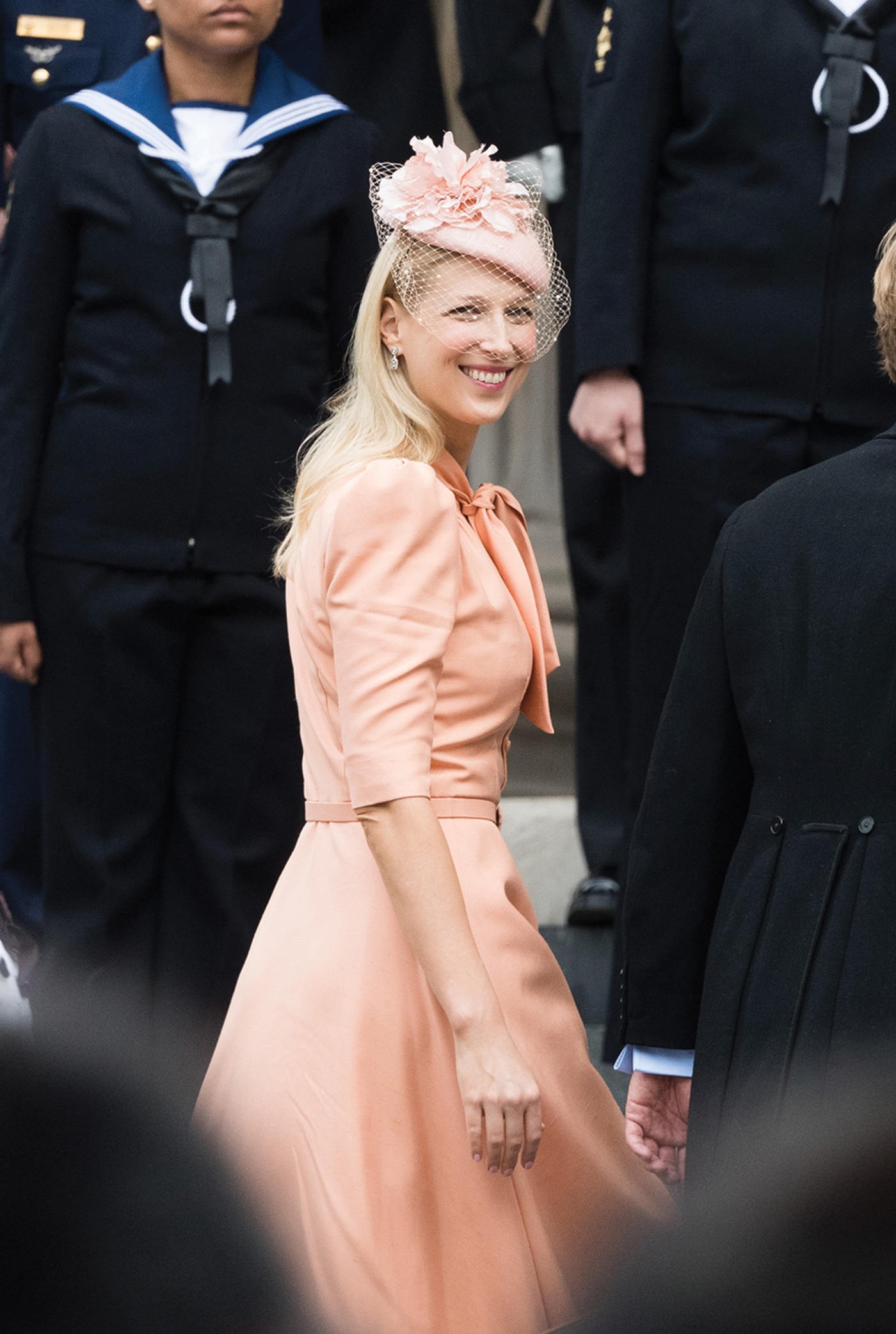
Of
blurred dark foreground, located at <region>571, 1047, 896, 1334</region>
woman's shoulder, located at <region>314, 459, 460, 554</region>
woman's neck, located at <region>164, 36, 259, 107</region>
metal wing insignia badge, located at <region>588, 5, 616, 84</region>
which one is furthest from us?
woman's neck, located at <region>164, 36, 259, 107</region>

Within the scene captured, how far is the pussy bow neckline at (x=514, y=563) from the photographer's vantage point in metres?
2.34

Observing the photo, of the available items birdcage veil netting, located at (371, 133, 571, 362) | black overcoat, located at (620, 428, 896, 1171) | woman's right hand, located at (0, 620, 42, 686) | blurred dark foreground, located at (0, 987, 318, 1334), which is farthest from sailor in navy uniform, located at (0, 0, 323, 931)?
blurred dark foreground, located at (0, 987, 318, 1334)

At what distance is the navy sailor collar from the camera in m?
3.53

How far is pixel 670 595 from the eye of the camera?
3.54m

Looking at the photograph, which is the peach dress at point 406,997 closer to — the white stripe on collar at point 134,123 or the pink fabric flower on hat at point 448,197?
the pink fabric flower on hat at point 448,197

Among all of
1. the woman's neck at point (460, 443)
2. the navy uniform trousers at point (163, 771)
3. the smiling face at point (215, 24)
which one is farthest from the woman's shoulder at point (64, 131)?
the woman's neck at point (460, 443)

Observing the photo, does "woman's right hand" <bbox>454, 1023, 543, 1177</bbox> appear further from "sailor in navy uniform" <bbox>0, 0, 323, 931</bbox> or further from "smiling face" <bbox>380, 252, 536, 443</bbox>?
"sailor in navy uniform" <bbox>0, 0, 323, 931</bbox>

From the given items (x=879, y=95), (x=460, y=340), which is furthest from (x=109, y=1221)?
(x=879, y=95)

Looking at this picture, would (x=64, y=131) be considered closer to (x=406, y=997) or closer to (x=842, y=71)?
(x=842, y=71)

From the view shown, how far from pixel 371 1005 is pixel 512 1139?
23 centimetres

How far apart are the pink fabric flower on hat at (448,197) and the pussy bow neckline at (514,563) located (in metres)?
0.27

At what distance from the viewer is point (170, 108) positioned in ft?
11.7

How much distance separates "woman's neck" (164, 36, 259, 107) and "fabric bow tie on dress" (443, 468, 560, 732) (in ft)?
4.89

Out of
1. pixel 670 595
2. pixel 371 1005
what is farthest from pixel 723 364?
pixel 371 1005
